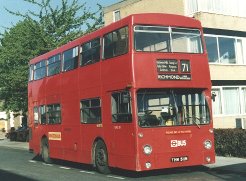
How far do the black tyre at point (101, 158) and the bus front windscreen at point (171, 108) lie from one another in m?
2.28

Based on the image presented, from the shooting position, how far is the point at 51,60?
60.0 feet

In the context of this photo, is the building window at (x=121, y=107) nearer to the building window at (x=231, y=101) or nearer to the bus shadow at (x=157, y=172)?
the bus shadow at (x=157, y=172)

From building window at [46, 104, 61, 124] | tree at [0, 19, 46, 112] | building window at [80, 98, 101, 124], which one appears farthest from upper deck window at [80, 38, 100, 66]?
tree at [0, 19, 46, 112]

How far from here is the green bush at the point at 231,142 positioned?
16344 mm

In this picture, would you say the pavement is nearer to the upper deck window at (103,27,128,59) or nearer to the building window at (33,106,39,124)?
the upper deck window at (103,27,128,59)

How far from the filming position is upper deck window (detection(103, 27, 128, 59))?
497 inches

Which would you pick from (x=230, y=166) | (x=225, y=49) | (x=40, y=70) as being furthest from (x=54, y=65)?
(x=225, y=49)

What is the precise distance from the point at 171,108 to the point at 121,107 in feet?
4.64

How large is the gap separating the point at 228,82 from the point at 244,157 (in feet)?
36.9

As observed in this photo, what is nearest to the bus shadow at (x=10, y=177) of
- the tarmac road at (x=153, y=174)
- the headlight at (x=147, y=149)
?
the tarmac road at (x=153, y=174)

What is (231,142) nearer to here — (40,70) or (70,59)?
(70,59)

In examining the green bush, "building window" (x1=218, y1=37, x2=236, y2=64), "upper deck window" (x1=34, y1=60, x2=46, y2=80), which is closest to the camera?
the green bush

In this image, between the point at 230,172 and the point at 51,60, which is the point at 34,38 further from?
the point at 230,172

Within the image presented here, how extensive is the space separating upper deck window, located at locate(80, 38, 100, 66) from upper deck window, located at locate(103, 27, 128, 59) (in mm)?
561
